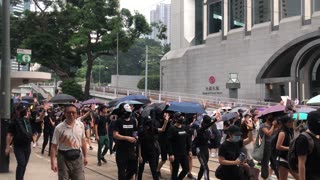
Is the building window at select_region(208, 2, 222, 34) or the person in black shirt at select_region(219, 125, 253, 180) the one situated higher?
the building window at select_region(208, 2, 222, 34)

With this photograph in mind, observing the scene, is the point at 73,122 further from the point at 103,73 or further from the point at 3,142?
the point at 103,73

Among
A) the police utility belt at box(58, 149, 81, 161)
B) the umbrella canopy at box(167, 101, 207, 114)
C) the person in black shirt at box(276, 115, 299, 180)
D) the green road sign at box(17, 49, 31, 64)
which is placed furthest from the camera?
the green road sign at box(17, 49, 31, 64)

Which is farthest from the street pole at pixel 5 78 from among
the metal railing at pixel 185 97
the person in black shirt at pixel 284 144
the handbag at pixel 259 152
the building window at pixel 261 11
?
the building window at pixel 261 11

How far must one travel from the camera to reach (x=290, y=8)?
123 feet

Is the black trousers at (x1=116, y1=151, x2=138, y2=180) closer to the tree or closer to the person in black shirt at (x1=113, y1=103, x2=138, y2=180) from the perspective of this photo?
the person in black shirt at (x1=113, y1=103, x2=138, y2=180)

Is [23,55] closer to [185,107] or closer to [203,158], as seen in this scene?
[185,107]

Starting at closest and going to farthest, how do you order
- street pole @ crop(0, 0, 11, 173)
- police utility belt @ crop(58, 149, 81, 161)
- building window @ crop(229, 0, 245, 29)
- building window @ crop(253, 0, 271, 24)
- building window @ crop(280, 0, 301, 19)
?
police utility belt @ crop(58, 149, 81, 161)
street pole @ crop(0, 0, 11, 173)
building window @ crop(280, 0, 301, 19)
building window @ crop(253, 0, 271, 24)
building window @ crop(229, 0, 245, 29)

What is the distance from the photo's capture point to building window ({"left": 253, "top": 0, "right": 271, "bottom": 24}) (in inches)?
1556

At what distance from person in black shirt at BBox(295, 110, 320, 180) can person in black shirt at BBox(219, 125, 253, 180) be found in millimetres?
1379

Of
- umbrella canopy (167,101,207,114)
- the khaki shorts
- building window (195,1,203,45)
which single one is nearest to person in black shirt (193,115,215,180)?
umbrella canopy (167,101,207,114)

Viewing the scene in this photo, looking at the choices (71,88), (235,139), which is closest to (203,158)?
(235,139)

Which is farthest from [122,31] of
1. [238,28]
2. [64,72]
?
[238,28]

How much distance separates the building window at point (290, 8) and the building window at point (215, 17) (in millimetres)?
8395

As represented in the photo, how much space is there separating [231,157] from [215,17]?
134 feet
